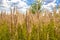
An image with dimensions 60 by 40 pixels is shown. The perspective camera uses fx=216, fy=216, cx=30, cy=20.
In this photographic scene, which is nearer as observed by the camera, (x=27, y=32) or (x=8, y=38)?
(x=27, y=32)

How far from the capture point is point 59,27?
3.58 m

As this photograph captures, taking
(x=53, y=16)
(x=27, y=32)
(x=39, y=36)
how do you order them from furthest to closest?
1. (x=53, y=16)
2. (x=39, y=36)
3. (x=27, y=32)

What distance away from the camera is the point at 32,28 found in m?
3.47

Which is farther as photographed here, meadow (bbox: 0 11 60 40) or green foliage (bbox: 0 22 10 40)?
green foliage (bbox: 0 22 10 40)

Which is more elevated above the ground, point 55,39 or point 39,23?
point 39,23

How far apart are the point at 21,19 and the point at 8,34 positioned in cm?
32

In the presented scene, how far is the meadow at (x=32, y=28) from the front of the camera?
3.29 metres

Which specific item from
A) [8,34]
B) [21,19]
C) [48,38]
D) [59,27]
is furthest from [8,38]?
[59,27]

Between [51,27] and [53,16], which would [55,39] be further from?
[53,16]

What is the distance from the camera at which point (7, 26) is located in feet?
11.5

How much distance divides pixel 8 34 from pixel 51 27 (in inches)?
27.7

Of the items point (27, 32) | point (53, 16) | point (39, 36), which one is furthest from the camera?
point (53, 16)

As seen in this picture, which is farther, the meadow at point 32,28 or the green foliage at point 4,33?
the green foliage at point 4,33

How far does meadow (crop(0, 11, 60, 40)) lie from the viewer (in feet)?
10.8
